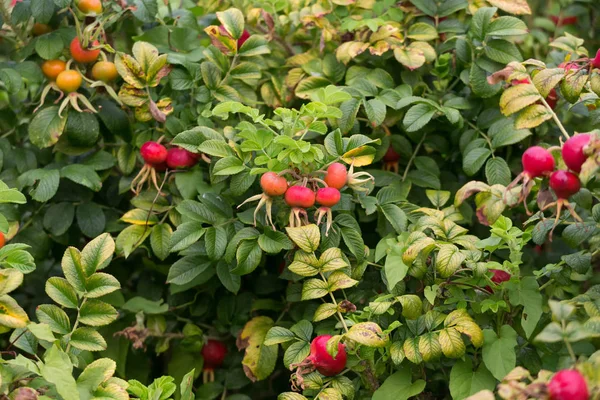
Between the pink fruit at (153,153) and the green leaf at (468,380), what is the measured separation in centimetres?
73

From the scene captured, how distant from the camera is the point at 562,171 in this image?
1.10 metres

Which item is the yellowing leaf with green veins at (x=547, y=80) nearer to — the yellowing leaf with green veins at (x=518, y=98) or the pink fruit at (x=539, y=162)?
the yellowing leaf with green veins at (x=518, y=98)

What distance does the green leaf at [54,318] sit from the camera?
127 cm

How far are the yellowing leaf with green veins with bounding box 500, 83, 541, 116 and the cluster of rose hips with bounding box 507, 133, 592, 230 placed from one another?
0.17 meters

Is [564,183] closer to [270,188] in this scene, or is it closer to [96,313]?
[270,188]

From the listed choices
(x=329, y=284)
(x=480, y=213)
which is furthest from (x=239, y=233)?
(x=480, y=213)

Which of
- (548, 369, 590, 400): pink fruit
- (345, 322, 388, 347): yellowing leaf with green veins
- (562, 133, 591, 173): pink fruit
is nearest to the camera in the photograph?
(548, 369, 590, 400): pink fruit

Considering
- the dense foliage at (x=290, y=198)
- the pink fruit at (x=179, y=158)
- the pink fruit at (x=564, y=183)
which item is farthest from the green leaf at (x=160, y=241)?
the pink fruit at (x=564, y=183)

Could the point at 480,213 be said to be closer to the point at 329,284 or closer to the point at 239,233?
the point at 329,284

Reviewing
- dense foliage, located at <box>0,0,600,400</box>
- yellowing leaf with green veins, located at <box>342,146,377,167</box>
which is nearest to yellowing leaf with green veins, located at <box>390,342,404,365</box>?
dense foliage, located at <box>0,0,600,400</box>

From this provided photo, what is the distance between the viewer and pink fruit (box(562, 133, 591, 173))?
106 centimetres

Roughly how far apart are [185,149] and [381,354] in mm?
571

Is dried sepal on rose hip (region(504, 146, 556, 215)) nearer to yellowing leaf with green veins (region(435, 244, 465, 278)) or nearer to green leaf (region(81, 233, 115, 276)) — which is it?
yellowing leaf with green veins (region(435, 244, 465, 278))

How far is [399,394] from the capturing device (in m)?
1.32
